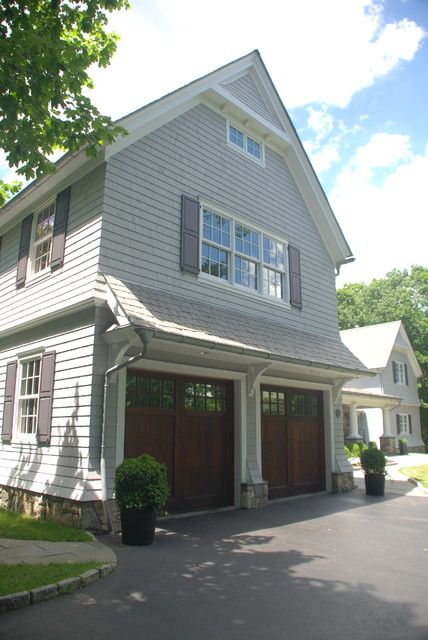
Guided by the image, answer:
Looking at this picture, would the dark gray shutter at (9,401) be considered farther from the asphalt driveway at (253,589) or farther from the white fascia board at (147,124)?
the white fascia board at (147,124)

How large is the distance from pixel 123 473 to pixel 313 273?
28.2 feet

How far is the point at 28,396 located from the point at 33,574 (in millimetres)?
5084

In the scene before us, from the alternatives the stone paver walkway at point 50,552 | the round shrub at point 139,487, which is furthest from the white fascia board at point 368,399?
the stone paver walkway at point 50,552

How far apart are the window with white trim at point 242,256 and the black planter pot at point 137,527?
16.8 ft

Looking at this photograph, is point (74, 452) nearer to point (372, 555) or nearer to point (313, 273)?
point (372, 555)

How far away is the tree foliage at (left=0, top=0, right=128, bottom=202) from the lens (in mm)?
6496

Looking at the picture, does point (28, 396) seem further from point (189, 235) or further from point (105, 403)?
point (189, 235)

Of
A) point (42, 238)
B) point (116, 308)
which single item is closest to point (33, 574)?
point (116, 308)

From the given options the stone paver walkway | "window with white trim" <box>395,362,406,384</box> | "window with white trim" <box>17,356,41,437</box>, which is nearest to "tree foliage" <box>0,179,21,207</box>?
"window with white trim" <box>17,356,41,437</box>

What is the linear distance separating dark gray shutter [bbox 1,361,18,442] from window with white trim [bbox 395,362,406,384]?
27006mm

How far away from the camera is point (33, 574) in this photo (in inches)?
206

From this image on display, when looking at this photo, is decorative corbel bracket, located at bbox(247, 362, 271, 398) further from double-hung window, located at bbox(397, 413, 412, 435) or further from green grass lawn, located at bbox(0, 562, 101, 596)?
double-hung window, located at bbox(397, 413, 412, 435)

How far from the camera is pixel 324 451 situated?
13242 millimetres

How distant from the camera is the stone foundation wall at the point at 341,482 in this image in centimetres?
1290
